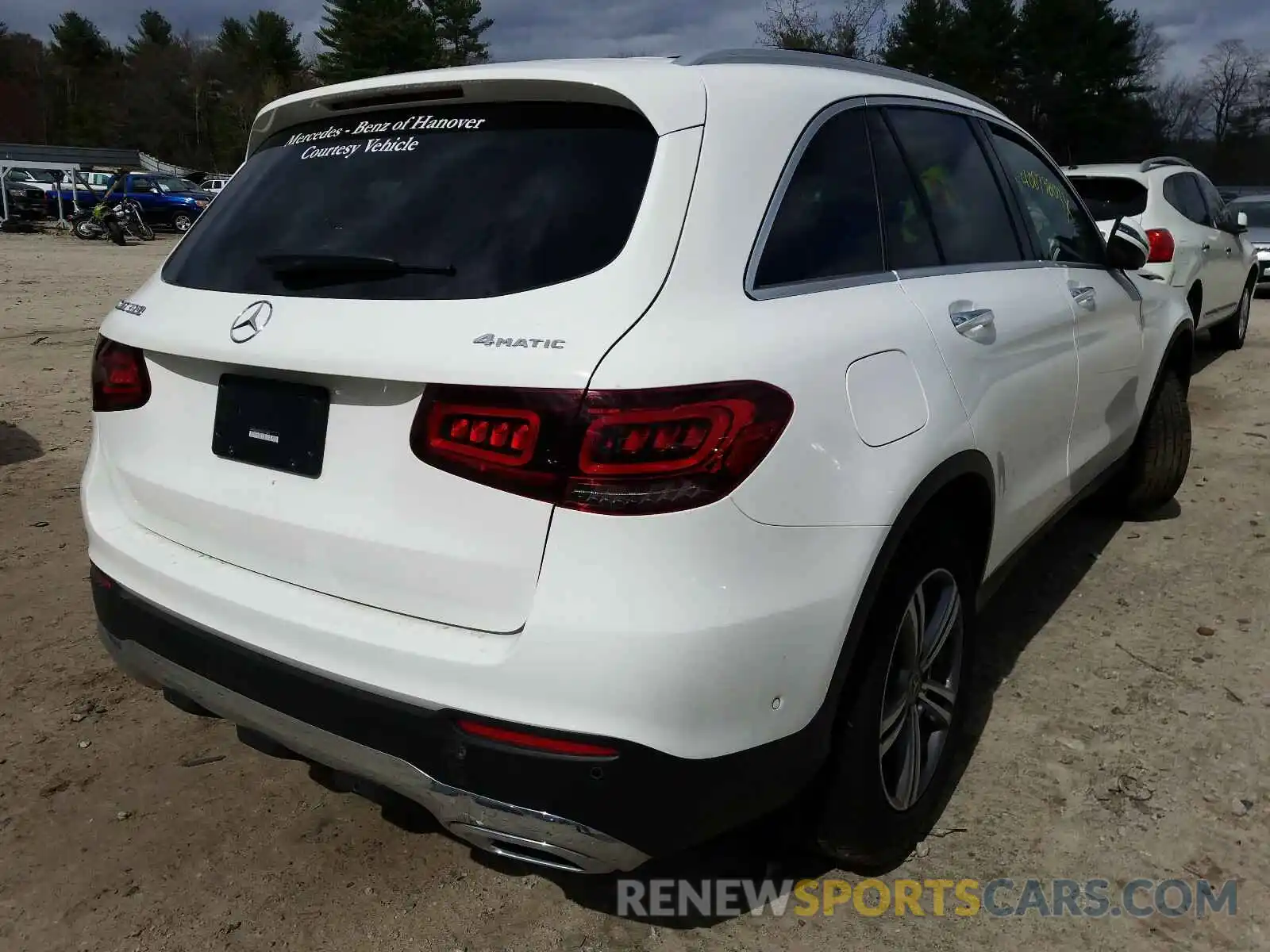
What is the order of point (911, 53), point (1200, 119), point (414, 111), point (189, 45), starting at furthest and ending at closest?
point (189, 45) < point (1200, 119) < point (911, 53) < point (414, 111)

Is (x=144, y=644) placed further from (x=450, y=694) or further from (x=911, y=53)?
(x=911, y=53)

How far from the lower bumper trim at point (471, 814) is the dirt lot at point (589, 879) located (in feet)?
1.74

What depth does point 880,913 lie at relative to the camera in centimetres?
230

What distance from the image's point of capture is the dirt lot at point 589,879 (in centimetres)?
225

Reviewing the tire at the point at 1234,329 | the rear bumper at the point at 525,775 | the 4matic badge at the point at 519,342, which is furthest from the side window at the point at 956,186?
the tire at the point at 1234,329

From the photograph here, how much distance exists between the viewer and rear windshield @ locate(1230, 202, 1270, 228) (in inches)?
584

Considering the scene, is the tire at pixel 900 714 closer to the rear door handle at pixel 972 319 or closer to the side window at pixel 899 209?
the rear door handle at pixel 972 319

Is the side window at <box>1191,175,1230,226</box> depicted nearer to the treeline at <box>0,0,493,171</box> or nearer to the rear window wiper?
the rear window wiper

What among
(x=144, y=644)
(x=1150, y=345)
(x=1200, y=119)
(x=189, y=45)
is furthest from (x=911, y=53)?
(x=189, y=45)

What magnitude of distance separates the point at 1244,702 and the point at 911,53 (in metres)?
48.0

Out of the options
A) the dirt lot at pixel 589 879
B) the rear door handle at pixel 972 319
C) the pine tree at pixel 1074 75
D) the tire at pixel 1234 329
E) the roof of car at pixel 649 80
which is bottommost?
the dirt lot at pixel 589 879

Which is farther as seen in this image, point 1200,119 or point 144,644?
point 1200,119

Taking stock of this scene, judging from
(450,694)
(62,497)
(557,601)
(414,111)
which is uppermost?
(414,111)

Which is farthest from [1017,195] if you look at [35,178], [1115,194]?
[35,178]
